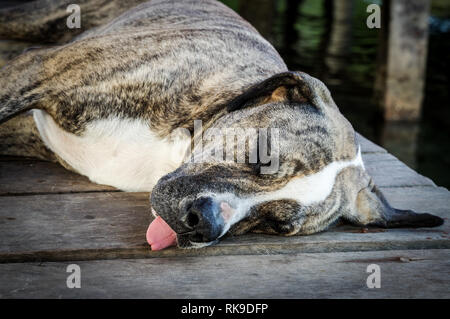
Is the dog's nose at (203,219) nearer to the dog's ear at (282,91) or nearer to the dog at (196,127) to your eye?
the dog at (196,127)

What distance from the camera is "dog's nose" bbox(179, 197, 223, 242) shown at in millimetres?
2133

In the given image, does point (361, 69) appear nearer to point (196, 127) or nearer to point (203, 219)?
point (196, 127)

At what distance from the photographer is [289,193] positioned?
245 centimetres

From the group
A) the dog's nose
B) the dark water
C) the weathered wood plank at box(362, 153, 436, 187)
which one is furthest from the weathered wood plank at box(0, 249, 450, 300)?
the dark water

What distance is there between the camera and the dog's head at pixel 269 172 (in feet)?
7.39

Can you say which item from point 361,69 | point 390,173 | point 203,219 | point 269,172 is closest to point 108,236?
point 203,219

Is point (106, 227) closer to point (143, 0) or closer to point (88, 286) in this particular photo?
point (88, 286)

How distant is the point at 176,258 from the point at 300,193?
0.54m

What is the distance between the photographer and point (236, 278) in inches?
84.0

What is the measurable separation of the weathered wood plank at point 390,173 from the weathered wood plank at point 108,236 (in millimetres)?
479

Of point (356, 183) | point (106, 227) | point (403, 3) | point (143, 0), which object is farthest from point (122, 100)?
point (403, 3)

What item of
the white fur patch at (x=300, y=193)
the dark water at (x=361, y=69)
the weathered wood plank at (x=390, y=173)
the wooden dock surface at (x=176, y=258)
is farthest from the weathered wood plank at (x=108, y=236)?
the dark water at (x=361, y=69)

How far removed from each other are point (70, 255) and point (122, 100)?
92 centimetres

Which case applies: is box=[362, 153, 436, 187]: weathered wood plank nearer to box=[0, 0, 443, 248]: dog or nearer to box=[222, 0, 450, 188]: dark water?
box=[0, 0, 443, 248]: dog
